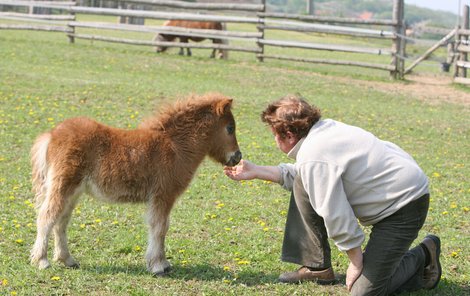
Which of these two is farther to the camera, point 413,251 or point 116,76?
point 116,76

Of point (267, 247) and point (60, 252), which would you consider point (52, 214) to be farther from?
point (267, 247)

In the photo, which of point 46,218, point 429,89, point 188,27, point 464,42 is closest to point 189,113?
point 46,218

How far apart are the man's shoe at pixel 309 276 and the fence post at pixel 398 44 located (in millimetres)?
14538

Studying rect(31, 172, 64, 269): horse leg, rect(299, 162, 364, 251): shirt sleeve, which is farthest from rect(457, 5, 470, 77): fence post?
rect(31, 172, 64, 269): horse leg

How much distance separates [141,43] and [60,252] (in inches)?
661

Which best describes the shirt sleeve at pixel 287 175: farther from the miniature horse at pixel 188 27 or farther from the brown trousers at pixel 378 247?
the miniature horse at pixel 188 27

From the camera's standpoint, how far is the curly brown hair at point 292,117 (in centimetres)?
491

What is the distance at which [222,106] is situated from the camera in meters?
5.63

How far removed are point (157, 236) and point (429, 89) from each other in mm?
13790

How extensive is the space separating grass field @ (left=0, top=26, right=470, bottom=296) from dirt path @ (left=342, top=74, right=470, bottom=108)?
600mm

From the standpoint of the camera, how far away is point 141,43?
21.7 meters

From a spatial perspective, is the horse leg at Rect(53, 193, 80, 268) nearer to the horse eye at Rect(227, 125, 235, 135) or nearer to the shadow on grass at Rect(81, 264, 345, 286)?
the shadow on grass at Rect(81, 264, 345, 286)

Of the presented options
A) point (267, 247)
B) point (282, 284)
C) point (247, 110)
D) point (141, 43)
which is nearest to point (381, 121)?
point (247, 110)

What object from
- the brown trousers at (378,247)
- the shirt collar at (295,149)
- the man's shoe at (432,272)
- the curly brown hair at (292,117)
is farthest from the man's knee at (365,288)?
the curly brown hair at (292,117)
